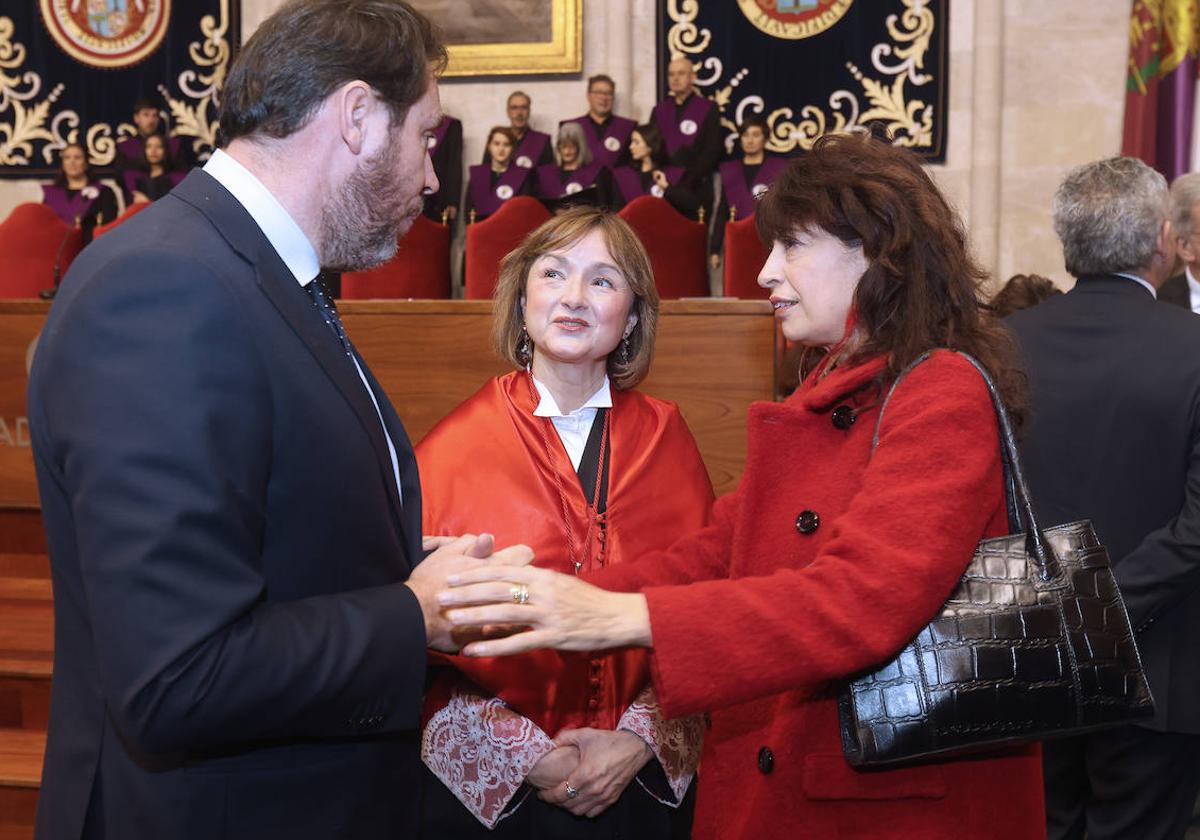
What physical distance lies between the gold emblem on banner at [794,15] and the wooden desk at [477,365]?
5.40m

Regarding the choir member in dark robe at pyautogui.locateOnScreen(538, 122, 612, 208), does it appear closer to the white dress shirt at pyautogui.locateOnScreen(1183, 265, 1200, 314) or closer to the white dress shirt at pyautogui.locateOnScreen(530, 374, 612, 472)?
the white dress shirt at pyautogui.locateOnScreen(1183, 265, 1200, 314)

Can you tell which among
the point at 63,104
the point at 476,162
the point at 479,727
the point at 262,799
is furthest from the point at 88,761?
the point at 63,104

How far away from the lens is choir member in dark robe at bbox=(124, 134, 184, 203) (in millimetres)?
9125

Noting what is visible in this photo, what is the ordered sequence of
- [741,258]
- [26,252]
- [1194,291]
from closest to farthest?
[1194,291]
[741,258]
[26,252]

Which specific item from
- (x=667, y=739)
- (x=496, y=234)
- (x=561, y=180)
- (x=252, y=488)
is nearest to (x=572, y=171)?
(x=561, y=180)

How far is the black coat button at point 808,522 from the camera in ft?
5.22

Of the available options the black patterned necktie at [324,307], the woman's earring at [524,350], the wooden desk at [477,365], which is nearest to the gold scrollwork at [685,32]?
the wooden desk at [477,365]

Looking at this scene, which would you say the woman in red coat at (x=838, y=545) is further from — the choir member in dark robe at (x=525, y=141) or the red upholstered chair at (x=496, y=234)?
the choir member in dark robe at (x=525, y=141)

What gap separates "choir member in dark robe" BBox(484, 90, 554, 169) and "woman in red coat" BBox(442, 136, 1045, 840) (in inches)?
273

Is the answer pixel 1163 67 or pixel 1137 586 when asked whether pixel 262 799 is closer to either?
pixel 1137 586

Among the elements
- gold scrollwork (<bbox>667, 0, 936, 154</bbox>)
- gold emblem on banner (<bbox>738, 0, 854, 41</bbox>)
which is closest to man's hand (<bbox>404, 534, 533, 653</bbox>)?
gold scrollwork (<bbox>667, 0, 936, 154</bbox>)

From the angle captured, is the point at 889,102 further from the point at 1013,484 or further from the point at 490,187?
the point at 1013,484

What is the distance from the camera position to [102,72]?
9602mm

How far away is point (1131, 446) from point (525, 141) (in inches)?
253
